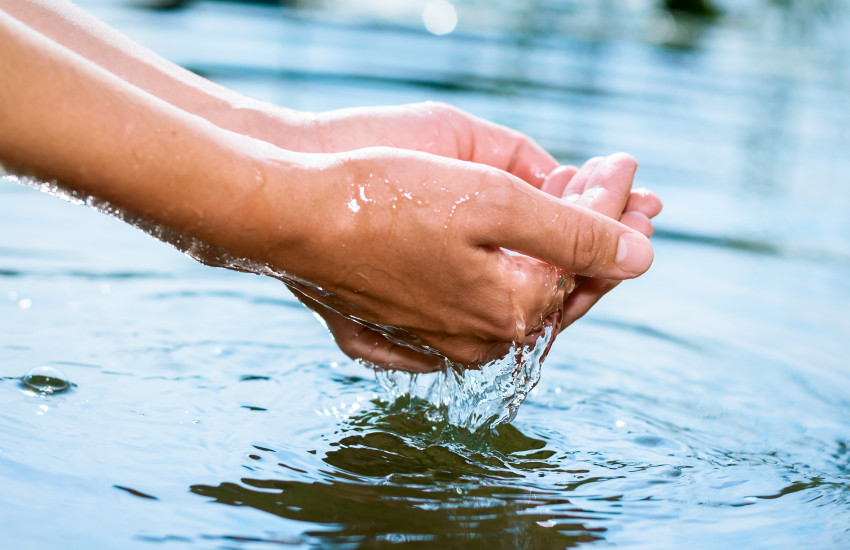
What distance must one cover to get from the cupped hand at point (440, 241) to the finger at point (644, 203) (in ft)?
1.29

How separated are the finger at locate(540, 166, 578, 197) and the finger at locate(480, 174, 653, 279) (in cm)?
61

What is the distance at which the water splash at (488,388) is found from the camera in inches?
92.5

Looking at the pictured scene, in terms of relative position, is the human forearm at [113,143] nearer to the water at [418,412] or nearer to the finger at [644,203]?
the water at [418,412]

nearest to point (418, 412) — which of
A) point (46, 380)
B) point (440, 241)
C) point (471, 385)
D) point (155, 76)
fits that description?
point (471, 385)

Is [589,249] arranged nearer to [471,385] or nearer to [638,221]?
[638,221]

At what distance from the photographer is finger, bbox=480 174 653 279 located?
1941mm

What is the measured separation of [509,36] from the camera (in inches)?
406

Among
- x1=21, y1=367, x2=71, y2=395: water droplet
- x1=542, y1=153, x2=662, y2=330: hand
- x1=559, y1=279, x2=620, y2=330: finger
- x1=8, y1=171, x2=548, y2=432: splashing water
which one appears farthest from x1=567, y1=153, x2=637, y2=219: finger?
x1=21, y1=367, x2=71, y2=395: water droplet

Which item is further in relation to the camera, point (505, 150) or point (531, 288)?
point (505, 150)

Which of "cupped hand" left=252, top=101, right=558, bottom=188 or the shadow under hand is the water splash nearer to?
→ the shadow under hand

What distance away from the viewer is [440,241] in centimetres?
196

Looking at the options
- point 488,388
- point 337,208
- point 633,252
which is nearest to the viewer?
point 337,208

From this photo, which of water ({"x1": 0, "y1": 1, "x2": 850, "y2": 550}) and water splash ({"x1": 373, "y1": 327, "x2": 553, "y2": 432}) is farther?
water splash ({"x1": 373, "y1": 327, "x2": 553, "y2": 432})

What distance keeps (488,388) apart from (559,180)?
0.62m
